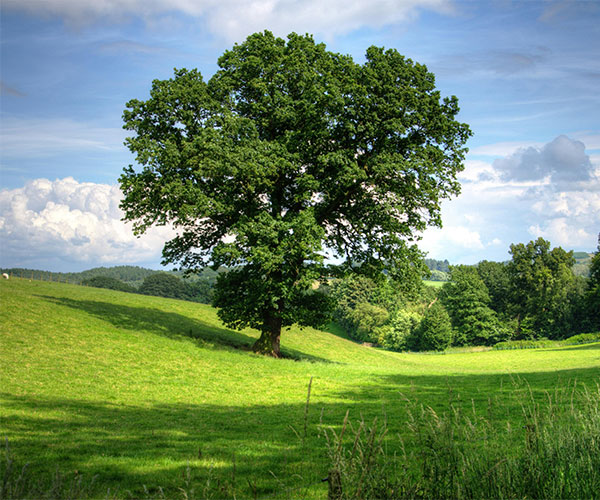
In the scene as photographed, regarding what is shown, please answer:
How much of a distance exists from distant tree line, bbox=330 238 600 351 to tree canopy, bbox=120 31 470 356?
6124 centimetres

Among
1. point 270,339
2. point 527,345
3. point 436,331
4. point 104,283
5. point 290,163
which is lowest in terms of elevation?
point 527,345

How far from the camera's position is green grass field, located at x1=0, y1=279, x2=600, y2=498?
8594 millimetres

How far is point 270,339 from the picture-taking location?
31000mm

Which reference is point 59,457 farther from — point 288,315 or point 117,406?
point 288,315

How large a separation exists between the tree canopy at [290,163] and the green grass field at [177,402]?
18.3ft

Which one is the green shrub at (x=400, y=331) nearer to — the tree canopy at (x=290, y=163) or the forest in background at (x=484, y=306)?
the forest in background at (x=484, y=306)

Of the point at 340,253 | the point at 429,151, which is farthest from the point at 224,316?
the point at 429,151

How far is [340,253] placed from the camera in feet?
99.0

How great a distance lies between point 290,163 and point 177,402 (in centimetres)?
1453

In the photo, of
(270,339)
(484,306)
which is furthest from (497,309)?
(270,339)

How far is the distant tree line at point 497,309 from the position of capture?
90812 mm

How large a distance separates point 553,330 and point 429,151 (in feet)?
281

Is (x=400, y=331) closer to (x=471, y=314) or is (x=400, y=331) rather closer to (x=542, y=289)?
(x=471, y=314)

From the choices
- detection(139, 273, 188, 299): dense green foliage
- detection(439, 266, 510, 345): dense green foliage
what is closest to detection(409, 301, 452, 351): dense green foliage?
detection(439, 266, 510, 345): dense green foliage
